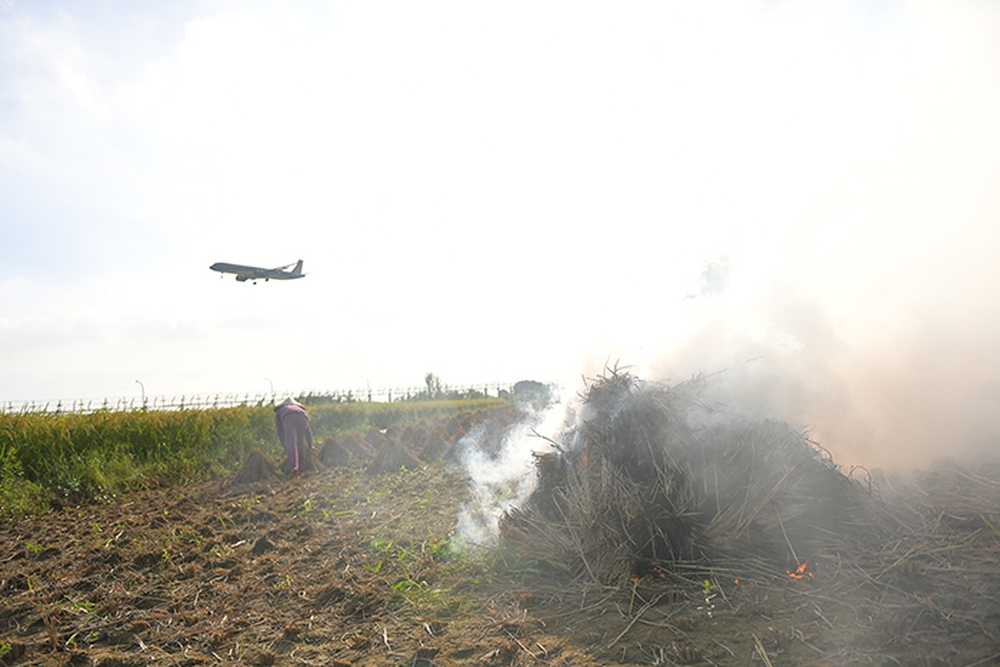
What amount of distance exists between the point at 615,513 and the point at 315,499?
551cm

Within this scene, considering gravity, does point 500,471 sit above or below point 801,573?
above

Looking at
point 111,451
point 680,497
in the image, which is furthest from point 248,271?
point 680,497

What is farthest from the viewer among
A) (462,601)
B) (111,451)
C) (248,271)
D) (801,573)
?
(248,271)

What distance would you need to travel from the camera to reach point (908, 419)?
29.1 feet

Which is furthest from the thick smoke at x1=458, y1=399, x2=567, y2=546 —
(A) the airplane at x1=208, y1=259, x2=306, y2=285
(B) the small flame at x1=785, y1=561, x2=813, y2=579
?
(A) the airplane at x1=208, y1=259, x2=306, y2=285

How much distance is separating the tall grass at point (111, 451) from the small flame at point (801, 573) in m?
11.0

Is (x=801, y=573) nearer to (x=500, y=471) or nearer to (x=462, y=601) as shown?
(x=462, y=601)

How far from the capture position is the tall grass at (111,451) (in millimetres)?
10578

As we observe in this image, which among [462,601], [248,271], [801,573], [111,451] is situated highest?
[248,271]

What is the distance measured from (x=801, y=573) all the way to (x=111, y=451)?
13.7 meters

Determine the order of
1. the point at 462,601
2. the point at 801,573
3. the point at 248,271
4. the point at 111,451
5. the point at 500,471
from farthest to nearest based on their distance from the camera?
the point at 248,271 → the point at 111,451 → the point at 500,471 → the point at 462,601 → the point at 801,573

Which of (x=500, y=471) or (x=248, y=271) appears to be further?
(x=248, y=271)

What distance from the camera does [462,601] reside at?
16.2ft

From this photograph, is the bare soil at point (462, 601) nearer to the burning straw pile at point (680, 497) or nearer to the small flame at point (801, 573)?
the small flame at point (801, 573)
